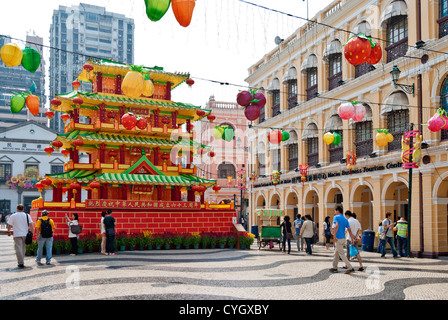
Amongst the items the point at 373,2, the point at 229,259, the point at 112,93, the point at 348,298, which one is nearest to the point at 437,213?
the point at 229,259

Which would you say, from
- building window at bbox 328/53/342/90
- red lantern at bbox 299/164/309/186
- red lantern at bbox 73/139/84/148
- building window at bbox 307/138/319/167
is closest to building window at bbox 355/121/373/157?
building window at bbox 328/53/342/90

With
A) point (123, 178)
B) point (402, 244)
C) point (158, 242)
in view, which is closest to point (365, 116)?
point (402, 244)

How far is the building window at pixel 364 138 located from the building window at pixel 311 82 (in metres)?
5.35

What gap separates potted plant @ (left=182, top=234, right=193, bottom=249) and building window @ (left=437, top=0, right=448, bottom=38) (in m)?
13.6

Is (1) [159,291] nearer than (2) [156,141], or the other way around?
(1) [159,291]

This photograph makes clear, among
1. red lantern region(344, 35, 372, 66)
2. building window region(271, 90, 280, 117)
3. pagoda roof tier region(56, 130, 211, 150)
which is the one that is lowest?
pagoda roof tier region(56, 130, 211, 150)

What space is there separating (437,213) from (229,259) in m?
9.29

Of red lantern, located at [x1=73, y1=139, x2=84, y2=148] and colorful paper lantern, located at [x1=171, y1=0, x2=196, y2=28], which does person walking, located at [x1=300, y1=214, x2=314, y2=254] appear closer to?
red lantern, located at [x1=73, y1=139, x2=84, y2=148]

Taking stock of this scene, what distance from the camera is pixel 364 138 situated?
24.6m

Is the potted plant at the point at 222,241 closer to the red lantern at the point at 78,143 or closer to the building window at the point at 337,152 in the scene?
the red lantern at the point at 78,143

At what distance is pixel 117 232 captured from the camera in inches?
765

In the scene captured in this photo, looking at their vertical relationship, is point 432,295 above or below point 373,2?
below

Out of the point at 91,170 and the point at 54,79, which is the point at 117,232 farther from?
the point at 54,79

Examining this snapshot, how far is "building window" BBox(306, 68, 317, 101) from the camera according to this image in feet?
97.2
